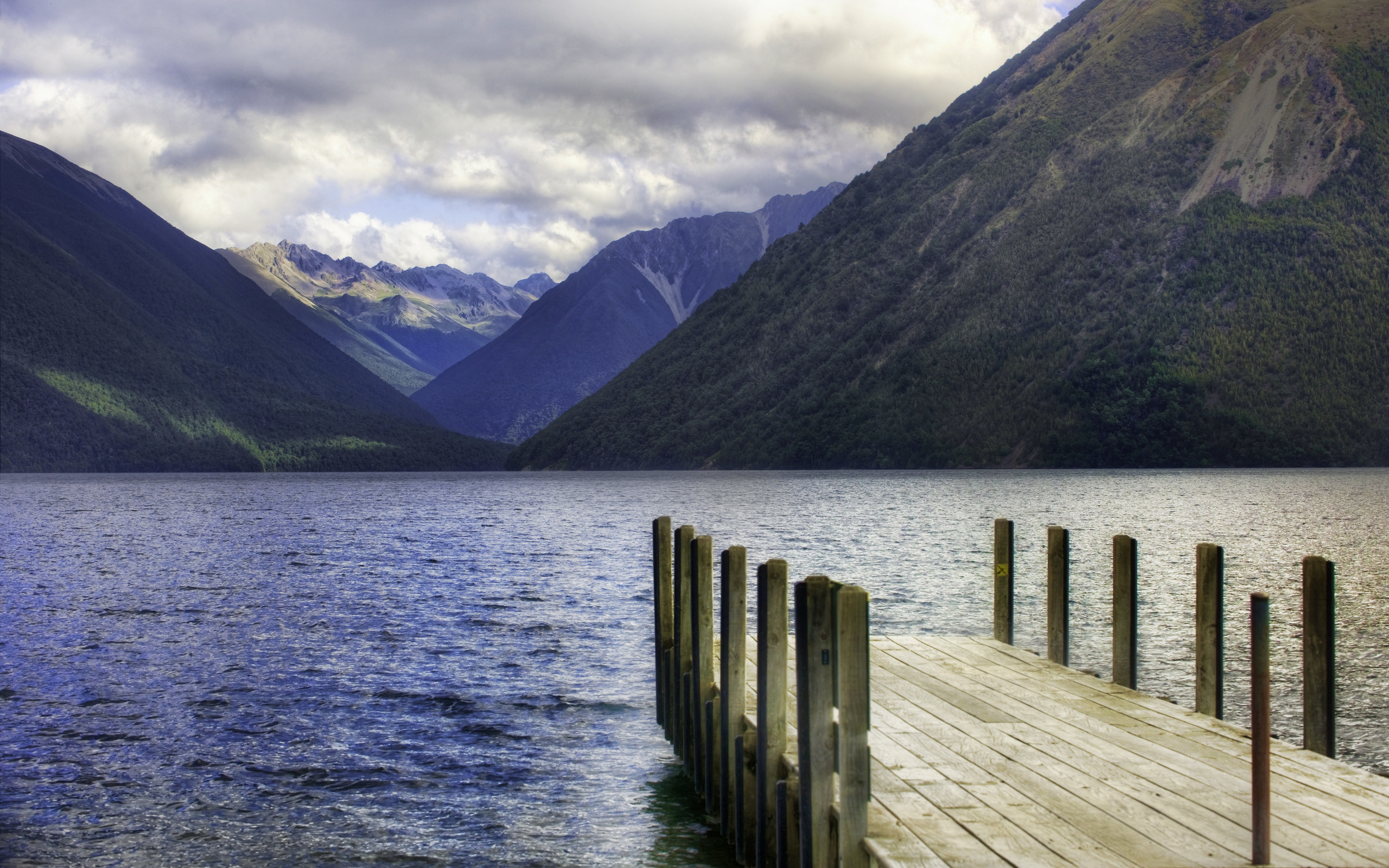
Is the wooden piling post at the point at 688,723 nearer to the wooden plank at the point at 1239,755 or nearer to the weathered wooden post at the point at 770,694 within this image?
the weathered wooden post at the point at 770,694

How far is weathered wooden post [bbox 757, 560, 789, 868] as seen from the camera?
30.5 ft

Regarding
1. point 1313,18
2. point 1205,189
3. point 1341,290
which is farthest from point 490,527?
point 1313,18

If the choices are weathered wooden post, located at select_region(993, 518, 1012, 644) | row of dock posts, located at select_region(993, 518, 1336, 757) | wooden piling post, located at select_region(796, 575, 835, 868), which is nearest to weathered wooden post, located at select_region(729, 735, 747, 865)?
wooden piling post, located at select_region(796, 575, 835, 868)

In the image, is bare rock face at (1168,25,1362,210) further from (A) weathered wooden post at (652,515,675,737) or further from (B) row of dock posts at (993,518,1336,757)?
(A) weathered wooden post at (652,515,675,737)

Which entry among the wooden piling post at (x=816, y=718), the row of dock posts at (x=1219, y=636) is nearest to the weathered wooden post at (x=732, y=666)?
the wooden piling post at (x=816, y=718)

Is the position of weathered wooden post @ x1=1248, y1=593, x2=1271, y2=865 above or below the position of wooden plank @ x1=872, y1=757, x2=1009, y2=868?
above

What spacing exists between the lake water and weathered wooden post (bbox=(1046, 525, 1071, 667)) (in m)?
4.43

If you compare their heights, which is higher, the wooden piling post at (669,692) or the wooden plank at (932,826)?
the wooden plank at (932,826)

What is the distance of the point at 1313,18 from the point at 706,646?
201175mm

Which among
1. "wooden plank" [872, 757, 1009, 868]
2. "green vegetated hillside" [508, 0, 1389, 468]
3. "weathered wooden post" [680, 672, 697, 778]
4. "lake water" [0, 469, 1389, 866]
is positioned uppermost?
"green vegetated hillside" [508, 0, 1389, 468]

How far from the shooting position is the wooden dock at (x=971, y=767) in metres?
7.18

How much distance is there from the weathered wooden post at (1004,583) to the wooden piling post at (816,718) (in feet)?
27.0

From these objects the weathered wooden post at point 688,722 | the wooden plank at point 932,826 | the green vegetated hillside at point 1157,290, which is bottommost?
the weathered wooden post at point 688,722

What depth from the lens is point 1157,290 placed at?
160 m
